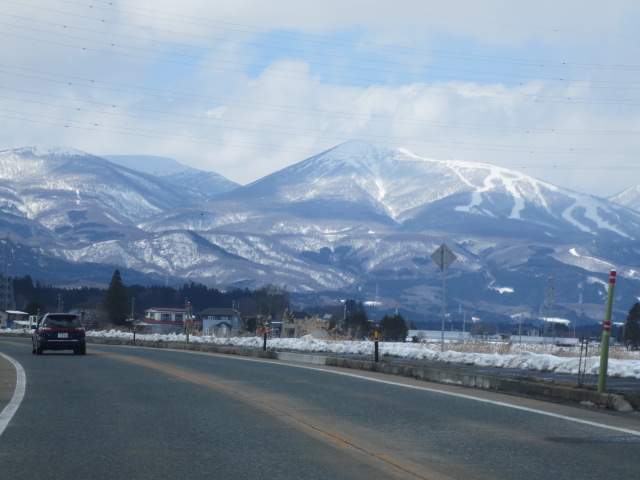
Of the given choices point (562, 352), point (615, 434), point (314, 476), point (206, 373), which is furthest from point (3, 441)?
point (562, 352)

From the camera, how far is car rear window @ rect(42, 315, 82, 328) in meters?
35.6

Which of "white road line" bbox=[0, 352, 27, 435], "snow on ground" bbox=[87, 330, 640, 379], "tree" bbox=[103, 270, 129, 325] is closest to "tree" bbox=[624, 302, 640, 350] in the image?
"snow on ground" bbox=[87, 330, 640, 379]

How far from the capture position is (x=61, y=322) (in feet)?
117

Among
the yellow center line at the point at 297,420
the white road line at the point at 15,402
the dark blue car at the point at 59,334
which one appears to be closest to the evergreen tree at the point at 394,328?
the dark blue car at the point at 59,334

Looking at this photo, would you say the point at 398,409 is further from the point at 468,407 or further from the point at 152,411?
the point at 152,411

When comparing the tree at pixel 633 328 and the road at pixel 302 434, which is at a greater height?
the tree at pixel 633 328

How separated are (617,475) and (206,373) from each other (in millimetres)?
15310

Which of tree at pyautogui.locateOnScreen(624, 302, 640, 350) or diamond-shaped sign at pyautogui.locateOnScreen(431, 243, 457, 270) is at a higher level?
diamond-shaped sign at pyautogui.locateOnScreen(431, 243, 457, 270)

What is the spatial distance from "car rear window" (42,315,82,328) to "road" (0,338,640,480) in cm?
1612

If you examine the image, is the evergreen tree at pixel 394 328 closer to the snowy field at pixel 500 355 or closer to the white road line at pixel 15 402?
the snowy field at pixel 500 355

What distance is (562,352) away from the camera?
3203 cm

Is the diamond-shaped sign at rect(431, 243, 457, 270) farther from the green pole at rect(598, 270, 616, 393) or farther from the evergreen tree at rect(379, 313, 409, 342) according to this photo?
the evergreen tree at rect(379, 313, 409, 342)

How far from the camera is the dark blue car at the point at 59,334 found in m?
35.2

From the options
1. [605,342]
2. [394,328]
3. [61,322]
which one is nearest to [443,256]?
[61,322]
